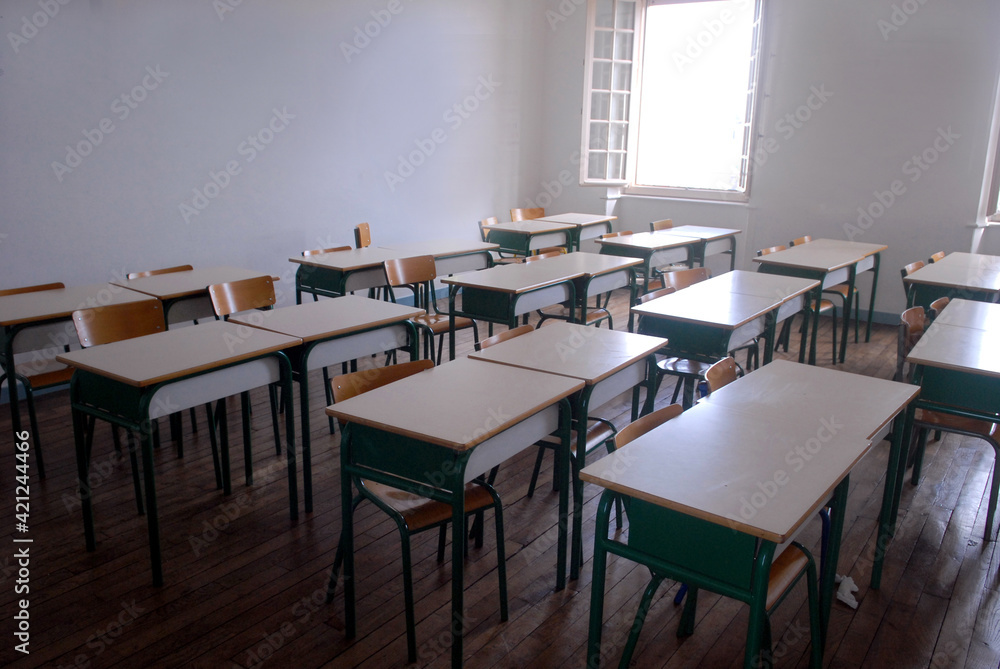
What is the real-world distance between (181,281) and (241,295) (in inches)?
17.3

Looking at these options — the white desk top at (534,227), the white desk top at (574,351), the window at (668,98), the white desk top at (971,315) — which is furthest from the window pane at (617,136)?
the white desk top at (574,351)

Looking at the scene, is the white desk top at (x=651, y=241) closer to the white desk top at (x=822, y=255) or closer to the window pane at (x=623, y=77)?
the white desk top at (x=822, y=255)

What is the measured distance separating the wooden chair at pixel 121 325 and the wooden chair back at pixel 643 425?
1875 mm

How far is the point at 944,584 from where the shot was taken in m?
2.59

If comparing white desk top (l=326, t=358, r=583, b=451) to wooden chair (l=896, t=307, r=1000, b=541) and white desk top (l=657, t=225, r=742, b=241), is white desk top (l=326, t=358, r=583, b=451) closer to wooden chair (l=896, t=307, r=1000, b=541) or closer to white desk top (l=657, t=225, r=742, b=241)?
wooden chair (l=896, t=307, r=1000, b=541)

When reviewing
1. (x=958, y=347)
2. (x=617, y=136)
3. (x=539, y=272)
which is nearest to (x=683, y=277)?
(x=539, y=272)

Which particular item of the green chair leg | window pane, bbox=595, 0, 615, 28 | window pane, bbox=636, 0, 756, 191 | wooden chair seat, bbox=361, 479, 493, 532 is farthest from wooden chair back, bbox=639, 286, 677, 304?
window pane, bbox=595, 0, 615, 28

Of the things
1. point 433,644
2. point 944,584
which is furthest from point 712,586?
point 944,584

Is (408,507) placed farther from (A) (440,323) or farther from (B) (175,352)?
(A) (440,323)

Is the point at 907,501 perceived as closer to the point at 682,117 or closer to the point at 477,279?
the point at 477,279

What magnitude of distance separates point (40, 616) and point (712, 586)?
2.08m

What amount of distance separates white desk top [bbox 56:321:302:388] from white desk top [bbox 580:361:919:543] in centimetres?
144

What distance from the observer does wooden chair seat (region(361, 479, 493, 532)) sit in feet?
6.88

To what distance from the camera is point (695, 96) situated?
25.1ft
